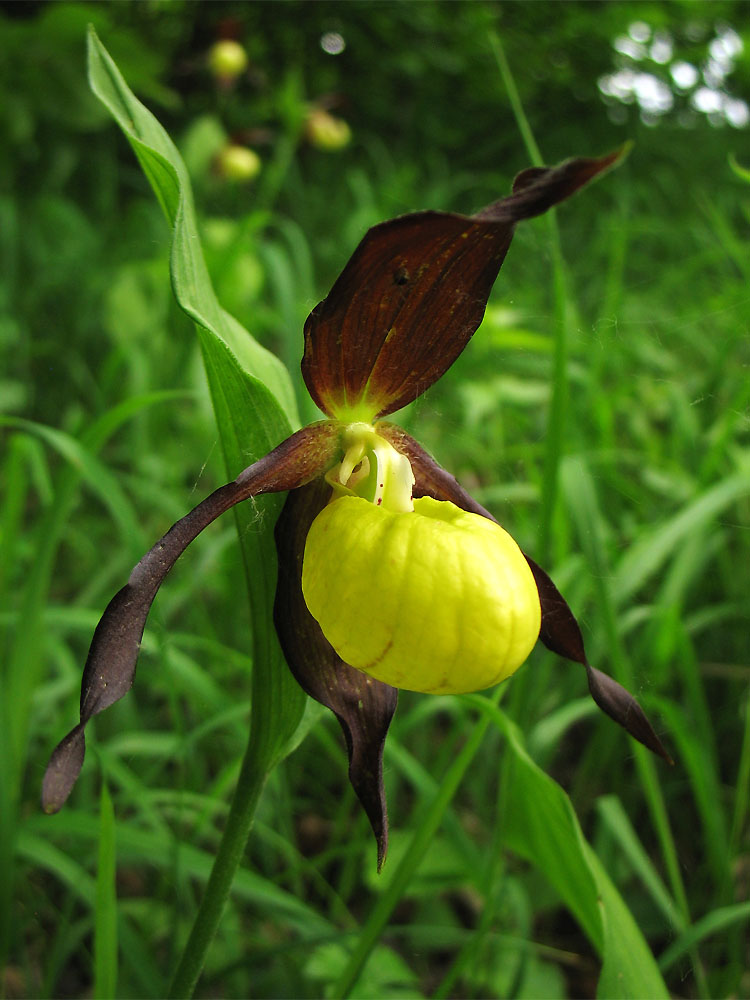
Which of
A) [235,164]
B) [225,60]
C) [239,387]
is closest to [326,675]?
[239,387]

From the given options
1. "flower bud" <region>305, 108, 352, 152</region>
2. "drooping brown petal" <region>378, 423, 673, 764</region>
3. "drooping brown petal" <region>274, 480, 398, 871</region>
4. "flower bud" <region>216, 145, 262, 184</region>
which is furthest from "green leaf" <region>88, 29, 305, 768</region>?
"flower bud" <region>305, 108, 352, 152</region>

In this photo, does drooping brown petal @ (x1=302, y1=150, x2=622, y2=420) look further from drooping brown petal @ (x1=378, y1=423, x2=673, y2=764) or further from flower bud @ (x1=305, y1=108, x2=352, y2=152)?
flower bud @ (x1=305, y1=108, x2=352, y2=152)

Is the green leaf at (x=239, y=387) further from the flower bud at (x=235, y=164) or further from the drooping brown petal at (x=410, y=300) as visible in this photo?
the flower bud at (x=235, y=164)

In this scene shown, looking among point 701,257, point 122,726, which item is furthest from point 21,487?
point 701,257

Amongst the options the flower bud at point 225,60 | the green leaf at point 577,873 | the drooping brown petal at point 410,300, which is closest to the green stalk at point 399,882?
the green leaf at point 577,873

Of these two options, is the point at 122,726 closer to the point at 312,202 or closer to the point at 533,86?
the point at 312,202

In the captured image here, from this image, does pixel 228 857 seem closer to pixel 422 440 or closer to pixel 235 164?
pixel 422 440
